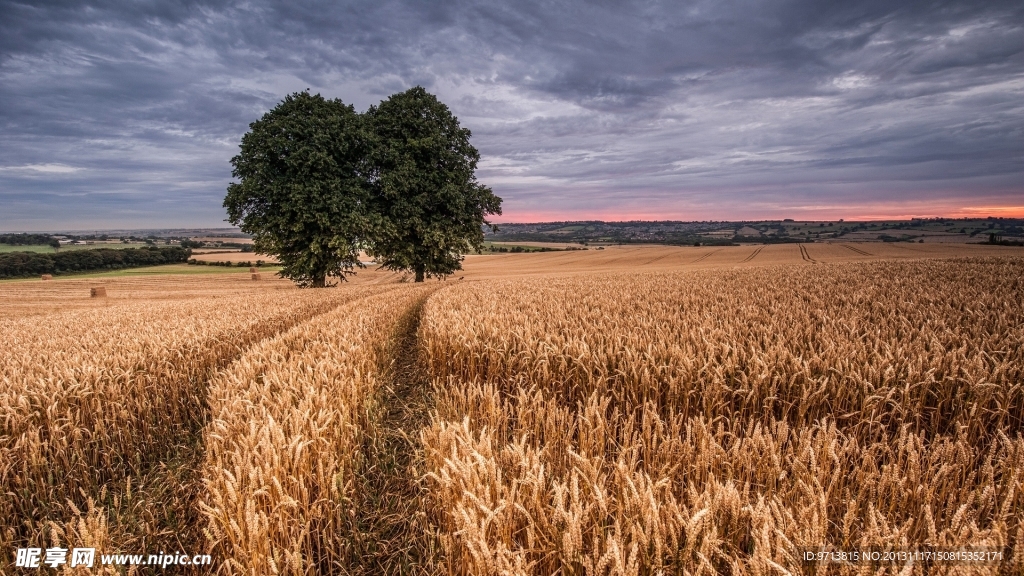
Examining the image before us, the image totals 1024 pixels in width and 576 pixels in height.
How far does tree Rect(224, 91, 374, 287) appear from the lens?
22.4 m

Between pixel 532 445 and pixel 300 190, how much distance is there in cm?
2269

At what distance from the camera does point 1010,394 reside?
12.0 feet

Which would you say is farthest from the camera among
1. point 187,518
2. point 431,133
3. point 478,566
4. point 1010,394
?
point 431,133

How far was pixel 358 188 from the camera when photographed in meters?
23.8

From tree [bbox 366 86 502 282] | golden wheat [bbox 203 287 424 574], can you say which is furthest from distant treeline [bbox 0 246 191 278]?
golden wheat [bbox 203 287 424 574]

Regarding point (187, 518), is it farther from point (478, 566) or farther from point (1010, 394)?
point (1010, 394)

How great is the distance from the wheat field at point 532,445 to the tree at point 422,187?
17.3 m

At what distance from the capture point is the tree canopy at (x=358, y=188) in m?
22.7

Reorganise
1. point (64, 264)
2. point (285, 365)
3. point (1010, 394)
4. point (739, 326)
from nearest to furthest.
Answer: point (1010, 394), point (285, 365), point (739, 326), point (64, 264)

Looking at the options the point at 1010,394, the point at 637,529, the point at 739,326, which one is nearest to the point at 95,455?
the point at 637,529

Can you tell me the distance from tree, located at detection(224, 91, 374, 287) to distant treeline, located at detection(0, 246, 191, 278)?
45930 mm

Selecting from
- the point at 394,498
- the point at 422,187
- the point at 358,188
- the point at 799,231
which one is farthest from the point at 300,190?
the point at 799,231

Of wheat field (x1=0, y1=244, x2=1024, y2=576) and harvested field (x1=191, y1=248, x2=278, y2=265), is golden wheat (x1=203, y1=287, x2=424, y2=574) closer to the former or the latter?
wheat field (x1=0, y1=244, x2=1024, y2=576)

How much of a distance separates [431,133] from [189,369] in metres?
22.3
